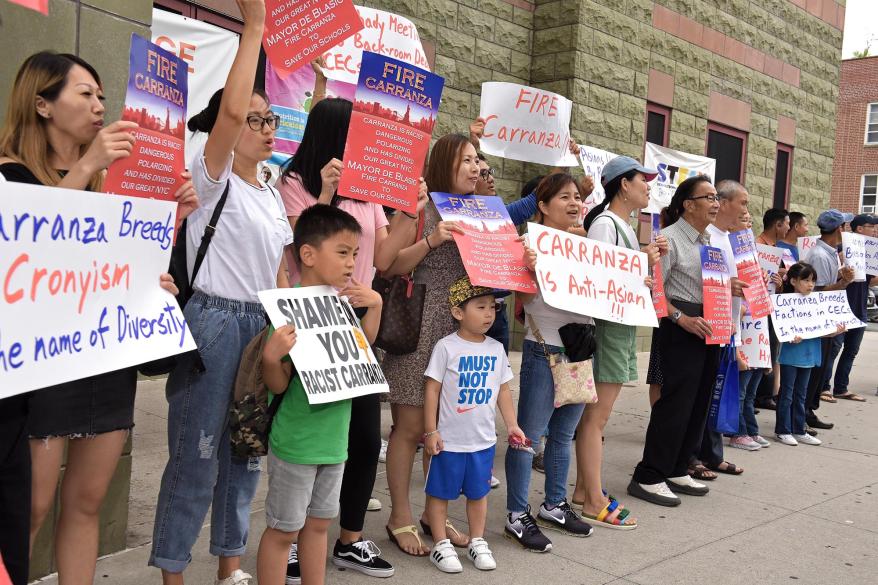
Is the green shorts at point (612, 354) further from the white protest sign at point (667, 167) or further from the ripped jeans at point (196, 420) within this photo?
the white protest sign at point (667, 167)

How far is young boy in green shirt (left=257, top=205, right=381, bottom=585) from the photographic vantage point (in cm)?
292

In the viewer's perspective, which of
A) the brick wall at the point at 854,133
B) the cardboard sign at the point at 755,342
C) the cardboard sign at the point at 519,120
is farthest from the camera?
the brick wall at the point at 854,133

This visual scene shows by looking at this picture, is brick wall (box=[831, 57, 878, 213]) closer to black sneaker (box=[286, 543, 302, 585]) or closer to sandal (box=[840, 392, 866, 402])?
sandal (box=[840, 392, 866, 402])

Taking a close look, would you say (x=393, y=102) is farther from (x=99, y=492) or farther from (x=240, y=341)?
(x=99, y=492)

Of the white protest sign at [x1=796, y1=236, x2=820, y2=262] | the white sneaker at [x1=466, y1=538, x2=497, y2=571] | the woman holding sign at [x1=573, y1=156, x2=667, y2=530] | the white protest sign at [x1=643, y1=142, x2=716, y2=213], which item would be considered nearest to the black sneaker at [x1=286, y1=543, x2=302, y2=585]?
the white sneaker at [x1=466, y1=538, x2=497, y2=571]

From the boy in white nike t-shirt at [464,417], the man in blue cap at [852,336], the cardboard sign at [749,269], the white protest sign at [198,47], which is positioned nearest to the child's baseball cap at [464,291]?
the boy in white nike t-shirt at [464,417]

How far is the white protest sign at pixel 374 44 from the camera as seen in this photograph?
263 inches

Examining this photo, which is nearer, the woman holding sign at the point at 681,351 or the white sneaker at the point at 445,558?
the white sneaker at the point at 445,558

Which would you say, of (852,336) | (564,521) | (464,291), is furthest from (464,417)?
(852,336)

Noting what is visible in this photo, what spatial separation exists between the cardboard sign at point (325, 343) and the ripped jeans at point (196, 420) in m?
0.23

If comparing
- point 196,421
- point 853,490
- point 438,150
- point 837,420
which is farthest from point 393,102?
point 837,420

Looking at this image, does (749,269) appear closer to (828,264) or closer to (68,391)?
(828,264)

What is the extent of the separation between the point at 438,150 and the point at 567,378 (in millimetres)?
1300

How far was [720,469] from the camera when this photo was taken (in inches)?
228
